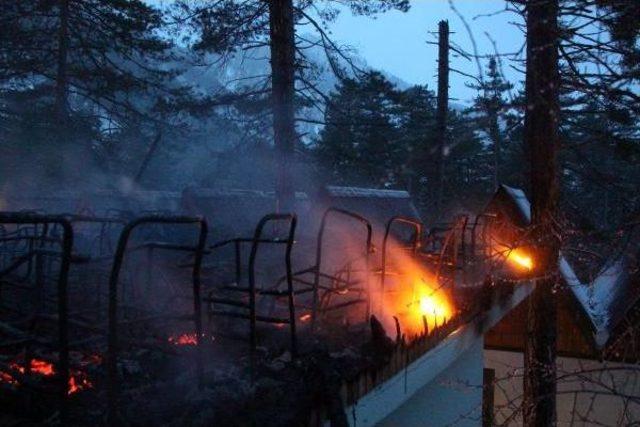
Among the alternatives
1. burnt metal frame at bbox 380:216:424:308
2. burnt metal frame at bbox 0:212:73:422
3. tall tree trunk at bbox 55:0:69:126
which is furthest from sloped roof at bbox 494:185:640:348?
tall tree trunk at bbox 55:0:69:126

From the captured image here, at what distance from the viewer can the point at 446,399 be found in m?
8.35

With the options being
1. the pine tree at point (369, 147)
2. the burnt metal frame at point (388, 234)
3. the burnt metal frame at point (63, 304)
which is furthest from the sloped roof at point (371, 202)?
the pine tree at point (369, 147)

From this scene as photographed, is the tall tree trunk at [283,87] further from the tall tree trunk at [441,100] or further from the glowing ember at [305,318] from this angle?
the tall tree trunk at [441,100]

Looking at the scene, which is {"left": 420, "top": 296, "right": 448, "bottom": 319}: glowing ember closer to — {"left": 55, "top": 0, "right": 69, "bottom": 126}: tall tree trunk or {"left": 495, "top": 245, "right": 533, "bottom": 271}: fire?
{"left": 495, "top": 245, "right": 533, "bottom": 271}: fire

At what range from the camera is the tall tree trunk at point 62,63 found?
18.5 meters

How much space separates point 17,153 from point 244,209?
7552 millimetres

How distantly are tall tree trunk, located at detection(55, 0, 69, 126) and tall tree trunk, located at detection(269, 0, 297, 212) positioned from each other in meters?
9.07

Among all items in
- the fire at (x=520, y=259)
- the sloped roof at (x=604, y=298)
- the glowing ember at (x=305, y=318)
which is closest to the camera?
the glowing ember at (x=305, y=318)

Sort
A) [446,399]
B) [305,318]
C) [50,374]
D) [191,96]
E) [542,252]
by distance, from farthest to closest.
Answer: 1. [191,96]
2. [446,399]
3. [542,252]
4. [305,318]
5. [50,374]

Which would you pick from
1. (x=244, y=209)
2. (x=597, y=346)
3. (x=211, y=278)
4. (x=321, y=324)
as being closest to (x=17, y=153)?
(x=244, y=209)

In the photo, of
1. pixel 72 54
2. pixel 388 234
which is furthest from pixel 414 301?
pixel 72 54

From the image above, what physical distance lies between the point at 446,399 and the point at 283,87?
8.17 m

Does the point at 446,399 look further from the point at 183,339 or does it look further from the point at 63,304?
the point at 63,304

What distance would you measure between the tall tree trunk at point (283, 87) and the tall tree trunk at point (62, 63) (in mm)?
9071
